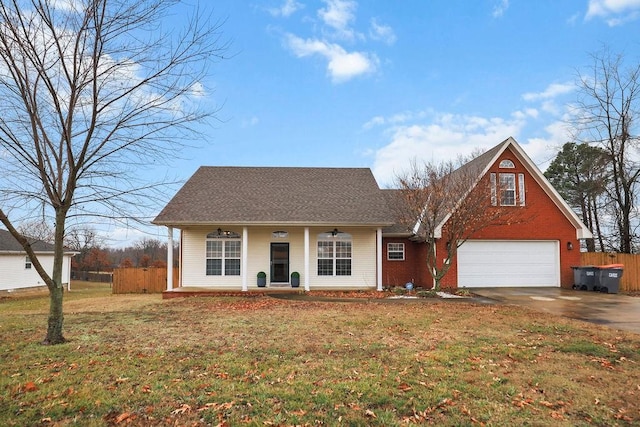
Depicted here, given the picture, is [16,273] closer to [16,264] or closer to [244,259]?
[16,264]

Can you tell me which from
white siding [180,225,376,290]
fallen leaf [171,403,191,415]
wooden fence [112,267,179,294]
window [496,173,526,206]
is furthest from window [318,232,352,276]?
fallen leaf [171,403,191,415]

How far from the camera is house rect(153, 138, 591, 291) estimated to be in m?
17.2

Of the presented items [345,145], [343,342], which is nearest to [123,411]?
[343,342]

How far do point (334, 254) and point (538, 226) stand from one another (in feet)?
31.1

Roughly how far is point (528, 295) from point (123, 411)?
584 inches

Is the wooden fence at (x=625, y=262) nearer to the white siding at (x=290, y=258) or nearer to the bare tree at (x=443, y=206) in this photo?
the bare tree at (x=443, y=206)

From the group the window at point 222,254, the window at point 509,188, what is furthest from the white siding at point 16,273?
the window at point 509,188

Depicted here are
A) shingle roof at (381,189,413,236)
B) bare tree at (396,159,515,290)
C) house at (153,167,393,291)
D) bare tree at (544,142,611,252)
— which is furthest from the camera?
bare tree at (544,142,611,252)

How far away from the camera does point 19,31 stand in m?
6.75

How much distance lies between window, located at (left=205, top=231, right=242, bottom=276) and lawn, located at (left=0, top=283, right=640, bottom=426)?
7420 millimetres

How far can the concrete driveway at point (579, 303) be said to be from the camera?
397 inches

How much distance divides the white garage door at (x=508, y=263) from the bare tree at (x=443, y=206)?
132cm

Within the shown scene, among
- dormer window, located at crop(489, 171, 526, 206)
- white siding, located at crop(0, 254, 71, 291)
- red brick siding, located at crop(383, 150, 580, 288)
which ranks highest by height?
dormer window, located at crop(489, 171, 526, 206)

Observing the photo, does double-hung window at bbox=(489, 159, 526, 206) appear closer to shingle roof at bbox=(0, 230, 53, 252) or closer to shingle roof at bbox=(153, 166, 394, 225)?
shingle roof at bbox=(153, 166, 394, 225)
